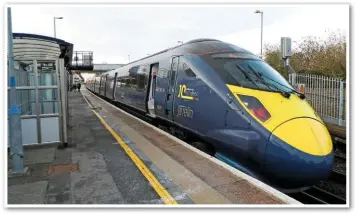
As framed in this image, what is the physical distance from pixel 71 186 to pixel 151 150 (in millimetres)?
2426

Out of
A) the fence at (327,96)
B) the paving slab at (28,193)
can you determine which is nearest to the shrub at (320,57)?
Result: the fence at (327,96)

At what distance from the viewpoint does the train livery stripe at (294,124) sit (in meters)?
4.88

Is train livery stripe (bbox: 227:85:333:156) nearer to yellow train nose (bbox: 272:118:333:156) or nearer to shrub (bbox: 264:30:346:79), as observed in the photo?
yellow train nose (bbox: 272:118:333:156)

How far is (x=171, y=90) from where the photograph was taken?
26.3 feet

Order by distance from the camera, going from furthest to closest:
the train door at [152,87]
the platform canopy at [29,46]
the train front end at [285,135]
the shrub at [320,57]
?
the shrub at [320,57] → the train door at [152,87] → the platform canopy at [29,46] → the train front end at [285,135]

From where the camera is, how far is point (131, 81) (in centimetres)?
1391

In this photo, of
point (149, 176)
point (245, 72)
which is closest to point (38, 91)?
point (149, 176)

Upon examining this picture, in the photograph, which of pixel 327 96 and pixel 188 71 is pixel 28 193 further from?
pixel 327 96

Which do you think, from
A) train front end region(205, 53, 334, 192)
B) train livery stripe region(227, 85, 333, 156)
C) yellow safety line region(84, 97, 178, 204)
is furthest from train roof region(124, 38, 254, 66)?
yellow safety line region(84, 97, 178, 204)

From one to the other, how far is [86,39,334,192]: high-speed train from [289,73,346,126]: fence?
6.23 m

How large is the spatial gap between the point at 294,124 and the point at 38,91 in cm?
576

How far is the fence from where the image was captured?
37.5 feet

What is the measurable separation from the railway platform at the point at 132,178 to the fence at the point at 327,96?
719 centimetres

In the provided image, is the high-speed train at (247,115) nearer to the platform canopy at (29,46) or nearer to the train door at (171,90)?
the train door at (171,90)
